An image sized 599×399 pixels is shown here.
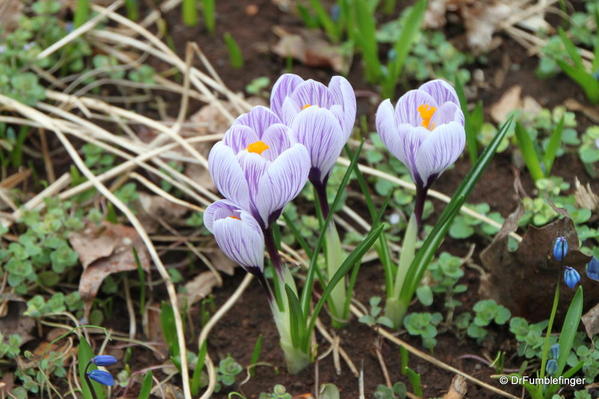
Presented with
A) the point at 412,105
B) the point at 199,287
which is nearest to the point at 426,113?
the point at 412,105

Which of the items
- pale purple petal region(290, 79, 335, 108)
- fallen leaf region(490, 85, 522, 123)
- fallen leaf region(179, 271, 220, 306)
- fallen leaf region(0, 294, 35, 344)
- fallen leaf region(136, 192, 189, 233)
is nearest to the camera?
pale purple petal region(290, 79, 335, 108)

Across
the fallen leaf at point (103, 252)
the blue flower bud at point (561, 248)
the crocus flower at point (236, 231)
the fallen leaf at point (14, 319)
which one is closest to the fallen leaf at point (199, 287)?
the fallen leaf at point (103, 252)

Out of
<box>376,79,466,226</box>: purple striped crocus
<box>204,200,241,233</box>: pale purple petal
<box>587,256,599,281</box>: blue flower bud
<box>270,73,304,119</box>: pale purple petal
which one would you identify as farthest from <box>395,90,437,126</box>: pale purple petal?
<box>587,256,599,281</box>: blue flower bud

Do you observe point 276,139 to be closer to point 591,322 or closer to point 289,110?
point 289,110

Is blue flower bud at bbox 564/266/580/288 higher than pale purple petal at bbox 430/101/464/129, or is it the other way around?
pale purple petal at bbox 430/101/464/129

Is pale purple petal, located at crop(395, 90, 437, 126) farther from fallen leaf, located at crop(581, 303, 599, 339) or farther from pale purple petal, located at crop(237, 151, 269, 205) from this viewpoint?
fallen leaf, located at crop(581, 303, 599, 339)

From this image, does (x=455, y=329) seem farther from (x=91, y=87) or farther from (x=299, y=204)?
(x=91, y=87)
